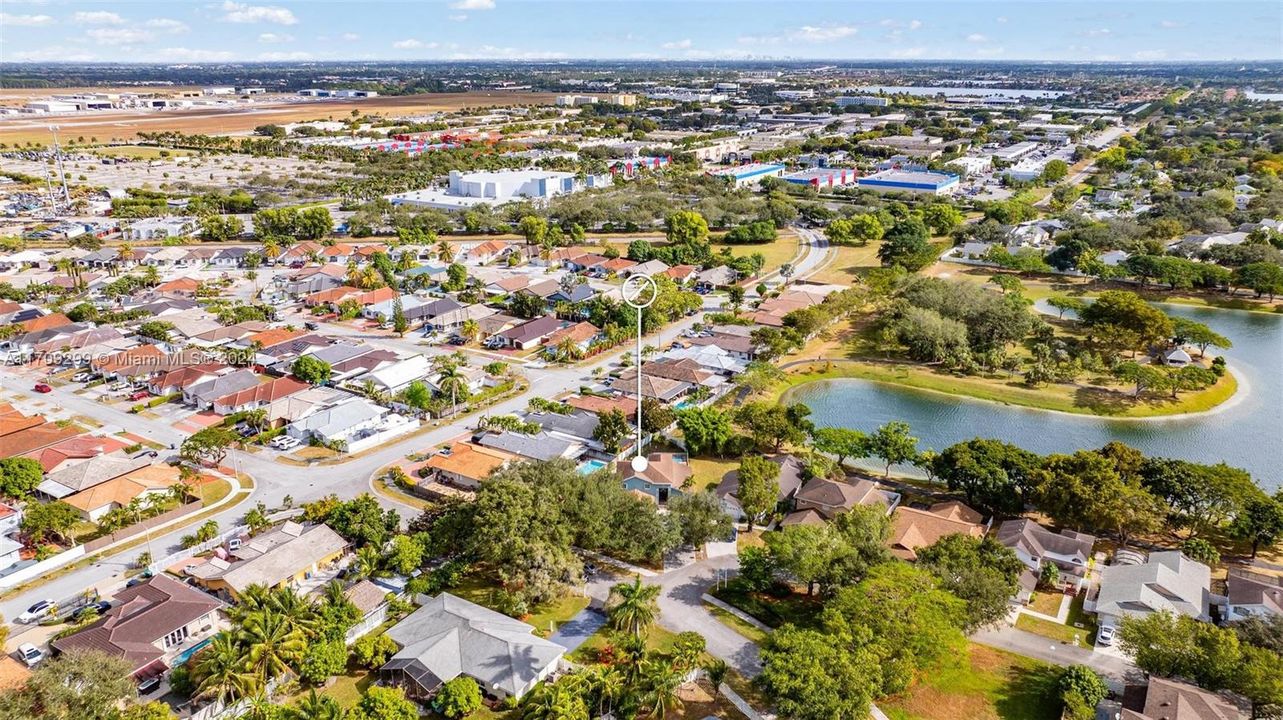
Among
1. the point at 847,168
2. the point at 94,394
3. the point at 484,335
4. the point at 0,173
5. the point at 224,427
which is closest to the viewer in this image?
the point at 224,427

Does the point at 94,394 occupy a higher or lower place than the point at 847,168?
lower

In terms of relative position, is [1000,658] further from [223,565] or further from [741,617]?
[223,565]

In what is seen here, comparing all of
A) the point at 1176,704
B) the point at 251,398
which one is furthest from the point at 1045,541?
the point at 251,398

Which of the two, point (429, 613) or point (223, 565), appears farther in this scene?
point (223, 565)

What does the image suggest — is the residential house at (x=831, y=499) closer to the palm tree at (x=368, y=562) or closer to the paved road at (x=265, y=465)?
the palm tree at (x=368, y=562)

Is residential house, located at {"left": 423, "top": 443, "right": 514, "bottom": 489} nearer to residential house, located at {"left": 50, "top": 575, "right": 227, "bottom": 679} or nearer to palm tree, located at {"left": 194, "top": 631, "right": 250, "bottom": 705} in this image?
residential house, located at {"left": 50, "top": 575, "right": 227, "bottom": 679}

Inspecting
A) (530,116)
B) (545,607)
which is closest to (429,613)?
(545,607)
